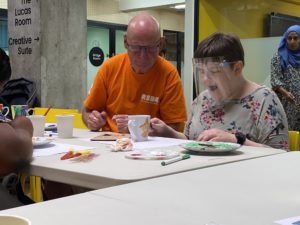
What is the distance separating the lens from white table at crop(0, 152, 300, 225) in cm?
85

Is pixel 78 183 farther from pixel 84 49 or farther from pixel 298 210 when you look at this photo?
pixel 84 49

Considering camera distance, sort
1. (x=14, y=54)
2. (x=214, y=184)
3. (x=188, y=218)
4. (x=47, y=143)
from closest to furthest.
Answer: (x=188, y=218) → (x=214, y=184) → (x=47, y=143) → (x=14, y=54)

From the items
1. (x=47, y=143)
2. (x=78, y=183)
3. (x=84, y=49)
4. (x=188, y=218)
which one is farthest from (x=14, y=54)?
(x=188, y=218)

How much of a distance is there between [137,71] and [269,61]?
9.54 ft

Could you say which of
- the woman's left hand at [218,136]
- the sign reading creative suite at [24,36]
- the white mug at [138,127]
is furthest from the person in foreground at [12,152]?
the sign reading creative suite at [24,36]

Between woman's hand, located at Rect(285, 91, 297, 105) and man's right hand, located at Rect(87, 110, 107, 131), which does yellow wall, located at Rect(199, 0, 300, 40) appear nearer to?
woman's hand, located at Rect(285, 91, 297, 105)

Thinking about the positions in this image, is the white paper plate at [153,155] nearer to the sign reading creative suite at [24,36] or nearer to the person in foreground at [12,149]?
the person in foreground at [12,149]

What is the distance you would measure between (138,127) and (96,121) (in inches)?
18.8

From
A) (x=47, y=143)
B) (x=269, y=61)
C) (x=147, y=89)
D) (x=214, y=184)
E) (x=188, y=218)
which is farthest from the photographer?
(x=269, y=61)

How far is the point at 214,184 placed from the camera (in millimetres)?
1137

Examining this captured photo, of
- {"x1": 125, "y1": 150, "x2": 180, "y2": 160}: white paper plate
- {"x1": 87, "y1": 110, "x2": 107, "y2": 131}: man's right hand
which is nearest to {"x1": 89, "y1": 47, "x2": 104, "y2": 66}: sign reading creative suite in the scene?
{"x1": 87, "y1": 110, "x2": 107, "y2": 131}: man's right hand

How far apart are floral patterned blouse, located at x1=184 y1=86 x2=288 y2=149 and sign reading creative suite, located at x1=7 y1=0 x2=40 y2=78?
8.92ft

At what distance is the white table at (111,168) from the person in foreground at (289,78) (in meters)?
2.92

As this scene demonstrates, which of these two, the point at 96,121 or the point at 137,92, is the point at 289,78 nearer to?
the point at 137,92
